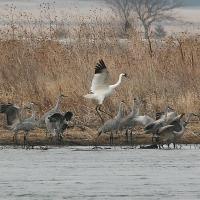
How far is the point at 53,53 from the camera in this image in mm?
20469

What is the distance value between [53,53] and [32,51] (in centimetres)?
42

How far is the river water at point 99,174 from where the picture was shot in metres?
12.2

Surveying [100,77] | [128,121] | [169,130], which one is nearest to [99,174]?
[169,130]

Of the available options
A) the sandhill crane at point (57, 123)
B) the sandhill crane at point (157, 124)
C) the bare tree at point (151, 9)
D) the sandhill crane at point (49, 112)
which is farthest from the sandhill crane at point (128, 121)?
the bare tree at point (151, 9)

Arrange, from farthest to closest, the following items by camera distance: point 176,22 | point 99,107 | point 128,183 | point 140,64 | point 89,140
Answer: point 176,22 → point 140,64 → point 99,107 → point 89,140 → point 128,183

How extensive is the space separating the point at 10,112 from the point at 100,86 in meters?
2.28

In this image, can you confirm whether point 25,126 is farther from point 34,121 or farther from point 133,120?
point 133,120

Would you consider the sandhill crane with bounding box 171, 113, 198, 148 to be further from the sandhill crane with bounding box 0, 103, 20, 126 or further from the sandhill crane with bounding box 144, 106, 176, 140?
the sandhill crane with bounding box 0, 103, 20, 126

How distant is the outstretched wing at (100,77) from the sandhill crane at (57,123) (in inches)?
76.9

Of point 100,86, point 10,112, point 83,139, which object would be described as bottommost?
point 83,139

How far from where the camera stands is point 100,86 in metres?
19.4

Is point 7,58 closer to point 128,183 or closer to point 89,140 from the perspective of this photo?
point 89,140

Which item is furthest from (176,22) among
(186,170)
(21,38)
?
(186,170)

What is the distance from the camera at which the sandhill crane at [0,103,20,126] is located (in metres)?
17.6
